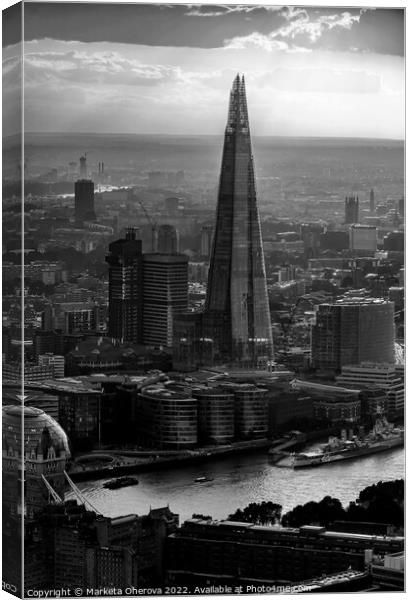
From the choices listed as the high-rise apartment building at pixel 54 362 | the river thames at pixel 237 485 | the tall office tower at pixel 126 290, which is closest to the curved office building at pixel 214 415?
the river thames at pixel 237 485

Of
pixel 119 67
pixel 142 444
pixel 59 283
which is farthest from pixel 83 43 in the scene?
pixel 142 444

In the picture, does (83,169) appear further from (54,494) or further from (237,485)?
(237,485)

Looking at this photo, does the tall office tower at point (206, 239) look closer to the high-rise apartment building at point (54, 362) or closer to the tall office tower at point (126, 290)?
the tall office tower at point (126, 290)

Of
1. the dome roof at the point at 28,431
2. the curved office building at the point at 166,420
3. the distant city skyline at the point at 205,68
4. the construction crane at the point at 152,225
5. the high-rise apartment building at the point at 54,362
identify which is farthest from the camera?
the curved office building at the point at 166,420

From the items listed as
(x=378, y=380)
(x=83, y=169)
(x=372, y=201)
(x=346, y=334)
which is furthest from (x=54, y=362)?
(x=372, y=201)

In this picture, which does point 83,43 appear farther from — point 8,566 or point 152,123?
point 8,566

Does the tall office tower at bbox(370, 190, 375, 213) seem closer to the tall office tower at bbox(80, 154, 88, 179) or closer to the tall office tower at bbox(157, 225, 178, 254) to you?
the tall office tower at bbox(157, 225, 178, 254)

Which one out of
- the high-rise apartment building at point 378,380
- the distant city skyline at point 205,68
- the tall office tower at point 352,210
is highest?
the distant city skyline at point 205,68
